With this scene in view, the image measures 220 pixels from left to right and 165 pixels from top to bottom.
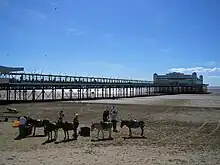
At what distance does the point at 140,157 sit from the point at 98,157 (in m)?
1.69

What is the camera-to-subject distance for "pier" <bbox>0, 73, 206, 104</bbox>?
6569 centimetres

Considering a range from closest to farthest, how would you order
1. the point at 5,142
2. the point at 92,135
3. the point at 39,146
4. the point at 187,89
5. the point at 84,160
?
the point at 84,160
the point at 39,146
the point at 5,142
the point at 92,135
the point at 187,89

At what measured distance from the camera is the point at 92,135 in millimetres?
18656

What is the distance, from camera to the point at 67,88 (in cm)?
8688

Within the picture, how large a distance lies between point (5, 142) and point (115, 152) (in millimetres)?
6142

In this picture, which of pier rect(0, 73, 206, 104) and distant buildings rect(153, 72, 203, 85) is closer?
pier rect(0, 73, 206, 104)

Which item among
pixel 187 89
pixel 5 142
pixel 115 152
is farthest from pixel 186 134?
pixel 187 89

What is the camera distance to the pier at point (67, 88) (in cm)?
6569

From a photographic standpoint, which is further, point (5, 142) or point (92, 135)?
point (92, 135)

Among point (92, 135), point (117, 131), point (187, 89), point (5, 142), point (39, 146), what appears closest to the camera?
point (39, 146)

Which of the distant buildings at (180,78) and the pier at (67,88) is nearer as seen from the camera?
the pier at (67,88)

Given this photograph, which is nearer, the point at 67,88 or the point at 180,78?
the point at 67,88

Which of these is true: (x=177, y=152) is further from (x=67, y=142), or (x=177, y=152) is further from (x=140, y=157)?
(x=67, y=142)

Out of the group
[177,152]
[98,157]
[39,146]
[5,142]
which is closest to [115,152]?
[98,157]
